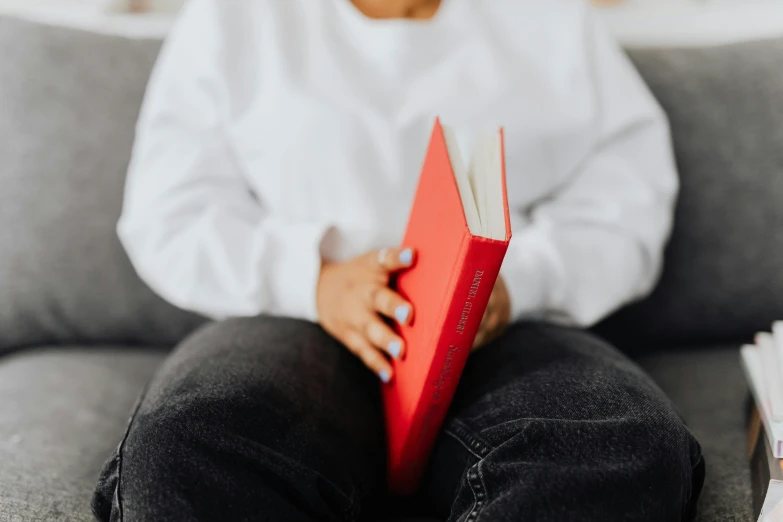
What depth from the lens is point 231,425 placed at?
53cm

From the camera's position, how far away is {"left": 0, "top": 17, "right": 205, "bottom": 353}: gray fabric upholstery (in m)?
0.85

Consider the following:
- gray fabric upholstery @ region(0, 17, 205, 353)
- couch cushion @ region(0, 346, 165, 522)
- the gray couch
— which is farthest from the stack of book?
gray fabric upholstery @ region(0, 17, 205, 353)

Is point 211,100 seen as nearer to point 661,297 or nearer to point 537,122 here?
point 537,122

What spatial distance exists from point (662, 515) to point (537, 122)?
47 cm

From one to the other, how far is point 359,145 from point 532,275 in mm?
247

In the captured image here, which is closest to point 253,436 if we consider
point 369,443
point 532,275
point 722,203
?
point 369,443

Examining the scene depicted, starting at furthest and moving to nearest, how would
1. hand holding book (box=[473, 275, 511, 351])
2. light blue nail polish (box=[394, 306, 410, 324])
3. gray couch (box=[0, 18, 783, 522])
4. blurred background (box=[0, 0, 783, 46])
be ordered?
blurred background (box=[0, 0, 783, 46]) → gray couch (box=[0, 18, 783, 522]) → hand holding book (box=[473, 275, 511, 351]) → light blue nail polish (box=[394, 306, 410, 324])

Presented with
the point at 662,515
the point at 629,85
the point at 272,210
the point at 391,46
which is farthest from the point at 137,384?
the point at 629,85

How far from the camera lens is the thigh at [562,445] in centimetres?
47

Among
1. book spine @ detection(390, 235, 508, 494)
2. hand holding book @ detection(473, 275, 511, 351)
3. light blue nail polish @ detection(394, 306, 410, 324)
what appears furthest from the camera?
hand holding book @ detection(473, 275, 511, 351)

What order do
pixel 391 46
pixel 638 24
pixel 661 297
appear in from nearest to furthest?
1. pixel 391 46
2. pixel 661 297
3. pixel 638 24

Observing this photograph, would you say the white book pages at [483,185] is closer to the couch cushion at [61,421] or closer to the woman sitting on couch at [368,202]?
the woman sitting on couch at [368,202]

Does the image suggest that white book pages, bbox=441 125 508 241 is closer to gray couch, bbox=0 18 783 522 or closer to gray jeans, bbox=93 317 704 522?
gray jeans, bbox=93 317 704 522

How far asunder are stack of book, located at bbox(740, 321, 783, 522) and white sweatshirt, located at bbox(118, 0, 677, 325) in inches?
7.0
